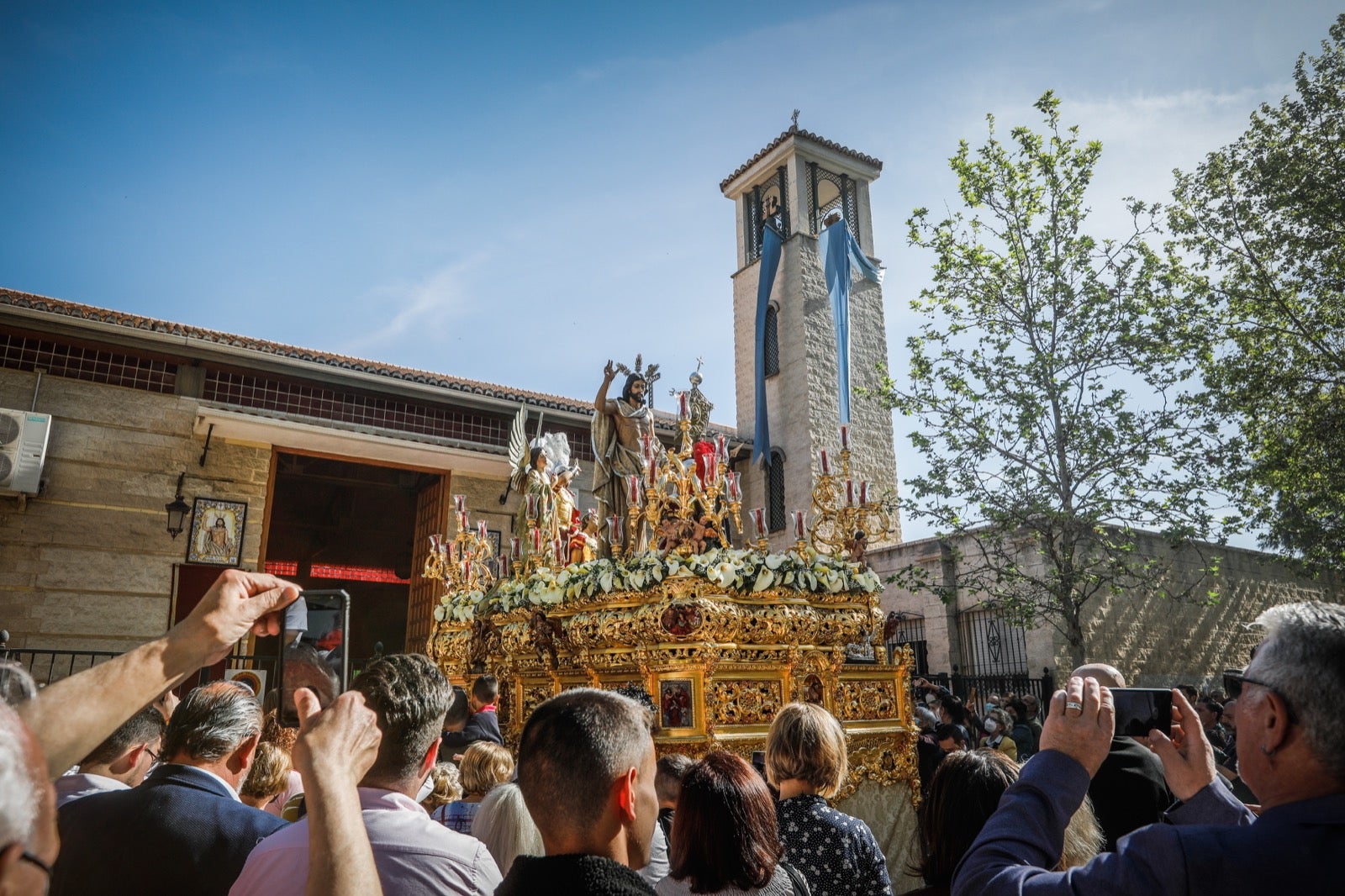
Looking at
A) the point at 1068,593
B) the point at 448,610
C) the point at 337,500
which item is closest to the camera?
the point at 448,610

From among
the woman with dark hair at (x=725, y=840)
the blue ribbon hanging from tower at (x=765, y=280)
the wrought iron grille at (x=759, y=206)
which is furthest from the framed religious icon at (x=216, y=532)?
the wrought iron grille at (x=759, y=206)

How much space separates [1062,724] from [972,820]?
3.24ft

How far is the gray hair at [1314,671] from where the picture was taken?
4.90 ft

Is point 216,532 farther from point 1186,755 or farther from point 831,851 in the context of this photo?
point 1186,755

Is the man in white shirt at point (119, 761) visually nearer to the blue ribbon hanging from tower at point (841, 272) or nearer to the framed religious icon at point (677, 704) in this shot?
the framed religious icon at point (677, 704)

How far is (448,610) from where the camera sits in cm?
936

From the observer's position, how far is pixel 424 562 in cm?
1577

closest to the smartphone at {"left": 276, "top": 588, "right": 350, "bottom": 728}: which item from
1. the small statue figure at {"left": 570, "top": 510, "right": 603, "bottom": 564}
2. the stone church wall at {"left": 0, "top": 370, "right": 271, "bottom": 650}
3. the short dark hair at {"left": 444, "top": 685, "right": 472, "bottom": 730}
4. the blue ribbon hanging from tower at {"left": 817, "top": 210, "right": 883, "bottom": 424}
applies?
the short dark hair at {"left": 444, "top": 685, "right": 472, "bottom": 730}

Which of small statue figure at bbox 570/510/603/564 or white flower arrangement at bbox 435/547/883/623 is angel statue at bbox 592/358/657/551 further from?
white flower arrangement at bbox 435/547/883/623

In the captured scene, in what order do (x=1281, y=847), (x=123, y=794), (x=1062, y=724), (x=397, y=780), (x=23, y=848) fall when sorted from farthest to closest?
(x=123, y=794)
(x=397, y=780)
(x=1062, y=724)
(x=1281, y=847)
(x=23, y=848)

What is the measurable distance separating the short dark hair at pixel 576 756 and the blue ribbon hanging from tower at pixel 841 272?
1866 centimetres

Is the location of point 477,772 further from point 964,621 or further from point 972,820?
point 964,621

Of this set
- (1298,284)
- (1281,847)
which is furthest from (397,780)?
(1298,284)

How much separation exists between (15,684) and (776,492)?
771 inches
